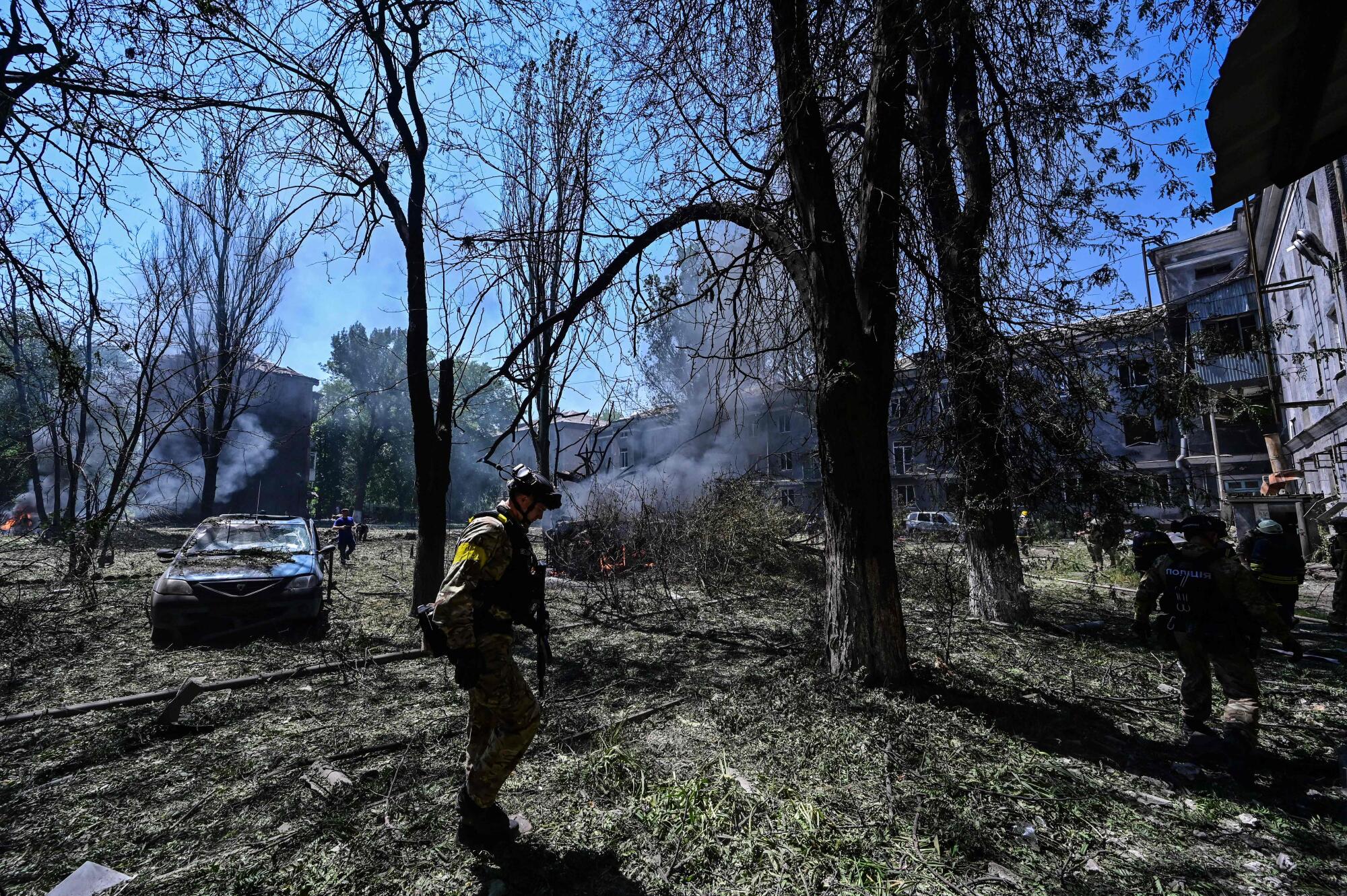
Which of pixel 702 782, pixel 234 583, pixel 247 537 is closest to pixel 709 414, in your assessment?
pixel 247 537

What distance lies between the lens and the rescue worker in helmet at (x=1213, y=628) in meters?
4.07

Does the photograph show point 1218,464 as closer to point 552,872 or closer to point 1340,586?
point 1340,586

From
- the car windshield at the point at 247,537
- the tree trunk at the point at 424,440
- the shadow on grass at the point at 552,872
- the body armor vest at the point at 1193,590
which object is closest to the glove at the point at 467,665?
the shadow on grass at the point at 552,872

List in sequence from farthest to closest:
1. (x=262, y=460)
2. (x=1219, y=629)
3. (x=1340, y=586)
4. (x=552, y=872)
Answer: (x=262, y=460) < (x=1340, y=586) < (x=1219, y=629) < (x=552, y=872)

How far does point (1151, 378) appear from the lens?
6746 millimetres

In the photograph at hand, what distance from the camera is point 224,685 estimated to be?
221 inches

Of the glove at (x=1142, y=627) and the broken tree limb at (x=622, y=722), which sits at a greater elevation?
the glove at (x=1142, y=627)

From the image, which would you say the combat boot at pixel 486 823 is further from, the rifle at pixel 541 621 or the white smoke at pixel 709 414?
the white smoke at pixel 709 414

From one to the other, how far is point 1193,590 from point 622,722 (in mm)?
4276

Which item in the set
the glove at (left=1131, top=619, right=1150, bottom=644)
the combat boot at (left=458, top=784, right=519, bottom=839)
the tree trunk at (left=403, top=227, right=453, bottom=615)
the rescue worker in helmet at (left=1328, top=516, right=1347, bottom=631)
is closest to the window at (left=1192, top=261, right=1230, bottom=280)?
the rescue worker in helmet at (left=1328, top=516, right=1347, bottom=631)

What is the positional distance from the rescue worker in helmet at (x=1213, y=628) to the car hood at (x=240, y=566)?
9293 mm

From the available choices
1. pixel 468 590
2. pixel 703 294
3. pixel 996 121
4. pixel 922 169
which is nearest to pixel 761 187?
pixel 703 294

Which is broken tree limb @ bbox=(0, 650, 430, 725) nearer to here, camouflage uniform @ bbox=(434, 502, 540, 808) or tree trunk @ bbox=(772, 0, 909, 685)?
camouflage uniform @ bbox=(434, 502, 540, 808)

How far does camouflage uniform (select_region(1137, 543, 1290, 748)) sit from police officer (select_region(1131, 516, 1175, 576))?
2954 mm
